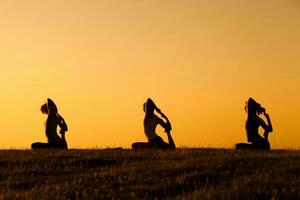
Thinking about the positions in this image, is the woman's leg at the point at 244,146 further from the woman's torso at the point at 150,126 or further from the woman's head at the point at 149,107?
the woman's head at the point at 149,107

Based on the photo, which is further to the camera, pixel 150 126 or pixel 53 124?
pixel 53 124

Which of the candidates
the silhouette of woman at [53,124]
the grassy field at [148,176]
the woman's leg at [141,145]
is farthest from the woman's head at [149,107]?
the grassy field at [148,176]

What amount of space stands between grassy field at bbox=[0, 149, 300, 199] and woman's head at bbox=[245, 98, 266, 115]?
A: 39.9 feet

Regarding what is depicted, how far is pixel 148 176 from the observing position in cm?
2689

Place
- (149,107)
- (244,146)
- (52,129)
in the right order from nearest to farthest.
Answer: (244,146) < (149,107) < (52,129)

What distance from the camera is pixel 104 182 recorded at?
84.6 ft

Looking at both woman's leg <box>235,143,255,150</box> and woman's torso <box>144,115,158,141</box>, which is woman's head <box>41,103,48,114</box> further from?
woman's leg <box>235,143,255,150</box>

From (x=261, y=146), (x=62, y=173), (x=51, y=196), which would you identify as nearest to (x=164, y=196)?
(x=51, y=196)

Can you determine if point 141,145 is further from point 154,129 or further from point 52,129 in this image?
point 52,129

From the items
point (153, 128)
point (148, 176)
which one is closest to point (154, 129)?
point (153, 128)

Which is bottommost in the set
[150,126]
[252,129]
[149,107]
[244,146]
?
[244,146]

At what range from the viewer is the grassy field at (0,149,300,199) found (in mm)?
22703

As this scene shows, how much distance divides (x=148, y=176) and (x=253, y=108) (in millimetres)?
→ 21407

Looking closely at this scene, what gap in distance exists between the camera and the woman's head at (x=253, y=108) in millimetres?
47219
